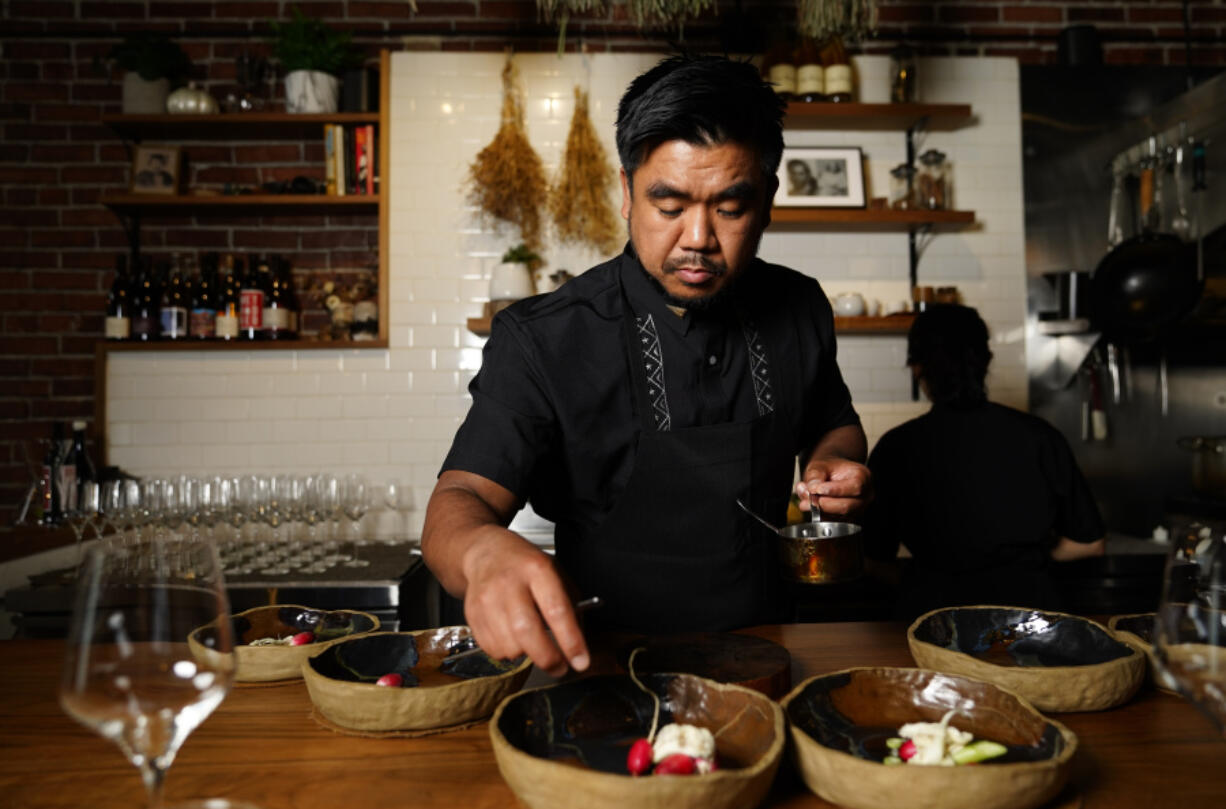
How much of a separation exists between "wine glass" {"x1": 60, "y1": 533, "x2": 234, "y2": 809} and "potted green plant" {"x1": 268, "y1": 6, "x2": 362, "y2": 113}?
3194 millimetres

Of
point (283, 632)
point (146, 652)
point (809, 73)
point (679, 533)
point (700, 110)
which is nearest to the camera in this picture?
point (146, 652)

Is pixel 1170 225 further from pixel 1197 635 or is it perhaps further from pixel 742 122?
pixel 1197 635

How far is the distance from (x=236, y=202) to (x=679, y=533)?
8.72 ft

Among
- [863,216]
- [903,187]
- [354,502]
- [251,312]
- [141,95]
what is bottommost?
[354,502]

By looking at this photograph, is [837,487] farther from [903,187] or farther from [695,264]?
[903,187]

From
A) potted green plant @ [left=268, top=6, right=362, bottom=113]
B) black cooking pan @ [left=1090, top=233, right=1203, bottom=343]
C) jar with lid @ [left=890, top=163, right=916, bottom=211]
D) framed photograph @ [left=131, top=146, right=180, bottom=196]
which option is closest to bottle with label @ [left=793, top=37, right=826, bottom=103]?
jar with lid @ [left=890, top=163, right=916, bottom=211]

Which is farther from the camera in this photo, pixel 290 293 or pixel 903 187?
pixel 290 293

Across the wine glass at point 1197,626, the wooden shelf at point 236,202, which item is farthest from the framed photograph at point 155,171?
the wine glass at point 1197,626

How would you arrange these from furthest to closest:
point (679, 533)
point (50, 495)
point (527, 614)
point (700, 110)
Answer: point (50, 495) < point (679, 533) < point (700, 110) < point (527, 614)

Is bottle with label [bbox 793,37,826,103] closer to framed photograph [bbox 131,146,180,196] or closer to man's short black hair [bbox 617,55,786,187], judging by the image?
man's short black hair [bbox 617,55,786,187]

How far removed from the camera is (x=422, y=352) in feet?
12.1

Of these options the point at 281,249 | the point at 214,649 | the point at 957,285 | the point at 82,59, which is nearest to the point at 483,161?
the point at 281,249

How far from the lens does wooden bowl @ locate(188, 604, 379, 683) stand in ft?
3.83

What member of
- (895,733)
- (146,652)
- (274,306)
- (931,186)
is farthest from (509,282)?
(146,652)
